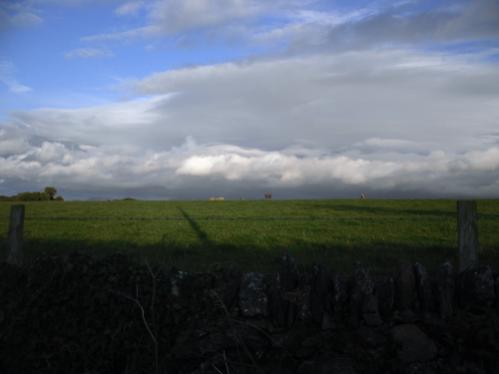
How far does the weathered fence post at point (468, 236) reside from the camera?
215 inches

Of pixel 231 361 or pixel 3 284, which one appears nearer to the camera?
pixel 231 361

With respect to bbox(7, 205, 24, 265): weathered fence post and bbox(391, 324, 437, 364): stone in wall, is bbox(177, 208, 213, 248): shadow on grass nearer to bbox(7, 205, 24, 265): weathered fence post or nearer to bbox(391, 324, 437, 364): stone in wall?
bbox(7, 205, 24, 265): weathered fence post

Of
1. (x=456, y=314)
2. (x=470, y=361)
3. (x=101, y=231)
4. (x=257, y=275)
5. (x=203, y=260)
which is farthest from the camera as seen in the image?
(x=101, y=231)

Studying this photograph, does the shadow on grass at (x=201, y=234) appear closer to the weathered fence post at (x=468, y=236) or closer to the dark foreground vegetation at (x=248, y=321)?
the dark foreground vegetation at (x=248, y=321)

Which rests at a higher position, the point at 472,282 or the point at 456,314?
the point at 472,282

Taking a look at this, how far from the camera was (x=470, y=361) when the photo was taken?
13.4 ft

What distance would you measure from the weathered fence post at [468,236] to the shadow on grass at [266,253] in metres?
1.78

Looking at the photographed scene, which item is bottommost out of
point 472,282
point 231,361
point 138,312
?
point 231,361

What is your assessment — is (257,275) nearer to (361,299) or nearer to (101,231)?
(361,299)

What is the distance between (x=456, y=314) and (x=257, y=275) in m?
1.96

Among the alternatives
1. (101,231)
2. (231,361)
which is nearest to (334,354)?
(231,361)

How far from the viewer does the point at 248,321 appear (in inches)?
175

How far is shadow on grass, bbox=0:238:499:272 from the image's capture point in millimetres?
7594

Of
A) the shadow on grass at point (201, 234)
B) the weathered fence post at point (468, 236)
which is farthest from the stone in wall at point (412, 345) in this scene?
the shadow on grass at point (201, 234)
